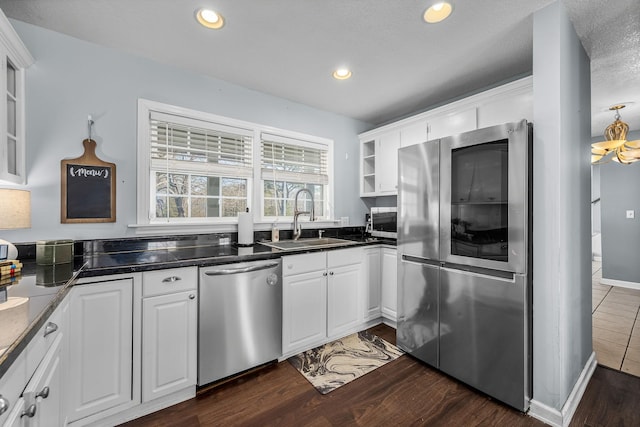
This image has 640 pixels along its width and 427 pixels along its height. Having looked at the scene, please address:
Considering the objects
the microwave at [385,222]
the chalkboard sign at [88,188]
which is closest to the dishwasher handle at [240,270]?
the chalkboard sign at [88,188]

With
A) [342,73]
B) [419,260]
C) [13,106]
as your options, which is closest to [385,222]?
[419,260]

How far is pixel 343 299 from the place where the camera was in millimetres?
2633

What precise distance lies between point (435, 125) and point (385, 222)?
119cm

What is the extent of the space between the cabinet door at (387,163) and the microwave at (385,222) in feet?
0.83

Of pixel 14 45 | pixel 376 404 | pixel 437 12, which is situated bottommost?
pixel 376 404

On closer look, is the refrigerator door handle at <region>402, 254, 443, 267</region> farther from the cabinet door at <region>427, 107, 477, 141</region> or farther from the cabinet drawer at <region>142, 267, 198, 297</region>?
the cabinet drawer at <region>142, 267, 198, 297</region>

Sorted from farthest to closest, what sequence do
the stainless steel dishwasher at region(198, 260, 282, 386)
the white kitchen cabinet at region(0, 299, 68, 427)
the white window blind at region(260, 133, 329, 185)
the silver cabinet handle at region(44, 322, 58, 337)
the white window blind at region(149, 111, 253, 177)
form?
the white window blind at region(260, 133, 329, 185)
the white window blind at region(149, 111, 253, 177)
the stainless steel dishwasher at region(198, 260, 282, 386)
the silver cabinet handle at region(44, 322, 58, 337)
the white kitchen cabinet at region(0, 299, 68, 427)

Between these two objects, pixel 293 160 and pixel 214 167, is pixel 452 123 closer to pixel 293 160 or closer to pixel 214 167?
pixel 293 160

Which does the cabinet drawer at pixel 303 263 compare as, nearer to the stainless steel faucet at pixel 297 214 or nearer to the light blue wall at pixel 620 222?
the stainless steel faucet at pixel 297 214

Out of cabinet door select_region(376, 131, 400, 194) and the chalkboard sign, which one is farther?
cabinet door select_region(376, 131, 400, 194)

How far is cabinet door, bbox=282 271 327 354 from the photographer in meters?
2.27

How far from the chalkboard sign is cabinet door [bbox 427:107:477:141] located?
2.91m

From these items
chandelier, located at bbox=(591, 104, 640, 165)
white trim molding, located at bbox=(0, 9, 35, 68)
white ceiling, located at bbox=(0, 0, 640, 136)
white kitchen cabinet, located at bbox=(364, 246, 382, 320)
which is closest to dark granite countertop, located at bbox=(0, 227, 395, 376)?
white kitchen cabinet, located at bbox=(364, 246, 382, 320)

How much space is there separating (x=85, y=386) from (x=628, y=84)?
16.3 feet
